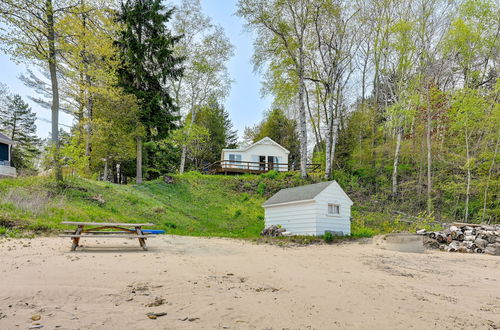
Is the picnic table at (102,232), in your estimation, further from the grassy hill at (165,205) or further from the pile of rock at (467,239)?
the pile of rock at (467,239)

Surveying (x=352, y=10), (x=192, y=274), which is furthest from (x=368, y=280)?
(x=352, y=10)

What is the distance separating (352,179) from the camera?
22078 mm

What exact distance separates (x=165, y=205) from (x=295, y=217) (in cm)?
688

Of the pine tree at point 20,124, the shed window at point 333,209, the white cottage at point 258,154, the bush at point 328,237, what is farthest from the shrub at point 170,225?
the pine tree at point 20,124

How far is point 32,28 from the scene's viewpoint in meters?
10.8

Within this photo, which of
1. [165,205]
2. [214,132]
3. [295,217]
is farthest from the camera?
[214,132]

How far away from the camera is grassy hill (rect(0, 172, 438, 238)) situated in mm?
9290

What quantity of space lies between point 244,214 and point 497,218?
12605mm

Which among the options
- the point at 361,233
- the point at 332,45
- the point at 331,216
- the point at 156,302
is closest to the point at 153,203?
the point at 331,216

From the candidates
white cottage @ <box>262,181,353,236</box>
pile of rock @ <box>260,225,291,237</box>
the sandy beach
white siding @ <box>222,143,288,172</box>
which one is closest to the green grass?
pile of rock @ <box>260,225,291,237</box>

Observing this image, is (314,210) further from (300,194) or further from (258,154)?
(258,154)

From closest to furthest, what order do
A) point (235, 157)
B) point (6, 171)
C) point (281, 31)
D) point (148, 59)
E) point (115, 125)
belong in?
point (115, 125) < point (6, 171) < point (148, 59) < point (281, 31) < point (235, 157)

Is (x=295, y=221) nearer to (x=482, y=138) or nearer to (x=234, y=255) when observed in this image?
(x=234, y=255)

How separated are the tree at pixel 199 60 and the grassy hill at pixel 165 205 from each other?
6069 mm
